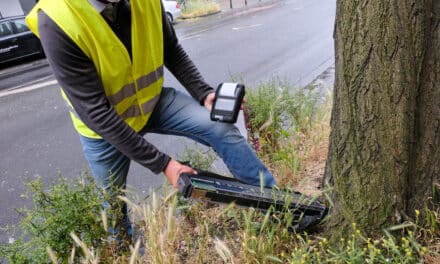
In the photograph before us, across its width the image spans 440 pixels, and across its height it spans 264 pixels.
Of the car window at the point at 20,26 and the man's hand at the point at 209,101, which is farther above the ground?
the man's hand at the point at 209,101

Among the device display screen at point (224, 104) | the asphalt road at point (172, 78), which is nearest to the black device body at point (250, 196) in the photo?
the device display screen at point (224, 104)

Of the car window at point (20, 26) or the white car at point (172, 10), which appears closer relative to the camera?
the car window at point (20, 26)

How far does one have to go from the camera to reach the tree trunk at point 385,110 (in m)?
1.59

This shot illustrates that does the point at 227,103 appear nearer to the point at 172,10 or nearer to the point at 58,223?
the point at 58,223

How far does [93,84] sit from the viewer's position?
1.74 m

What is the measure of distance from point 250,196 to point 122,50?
0.88 m

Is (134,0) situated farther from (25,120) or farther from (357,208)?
(25,120)

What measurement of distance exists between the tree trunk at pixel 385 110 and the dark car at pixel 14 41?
1081 centimetres

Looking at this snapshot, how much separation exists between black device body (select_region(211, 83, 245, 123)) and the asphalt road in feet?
2.93

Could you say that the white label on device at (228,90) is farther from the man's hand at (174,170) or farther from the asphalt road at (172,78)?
the asphalt road at (172,78)

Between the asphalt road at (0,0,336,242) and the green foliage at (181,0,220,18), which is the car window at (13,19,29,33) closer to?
the asphalt road at (0,0,336,242)

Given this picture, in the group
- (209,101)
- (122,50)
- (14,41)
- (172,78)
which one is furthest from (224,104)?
(14,41)

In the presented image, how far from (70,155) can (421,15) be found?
4.12 metres

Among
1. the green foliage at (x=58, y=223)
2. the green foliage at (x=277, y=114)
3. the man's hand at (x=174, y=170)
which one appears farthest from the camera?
the green foliage at (x=277, y=114)
